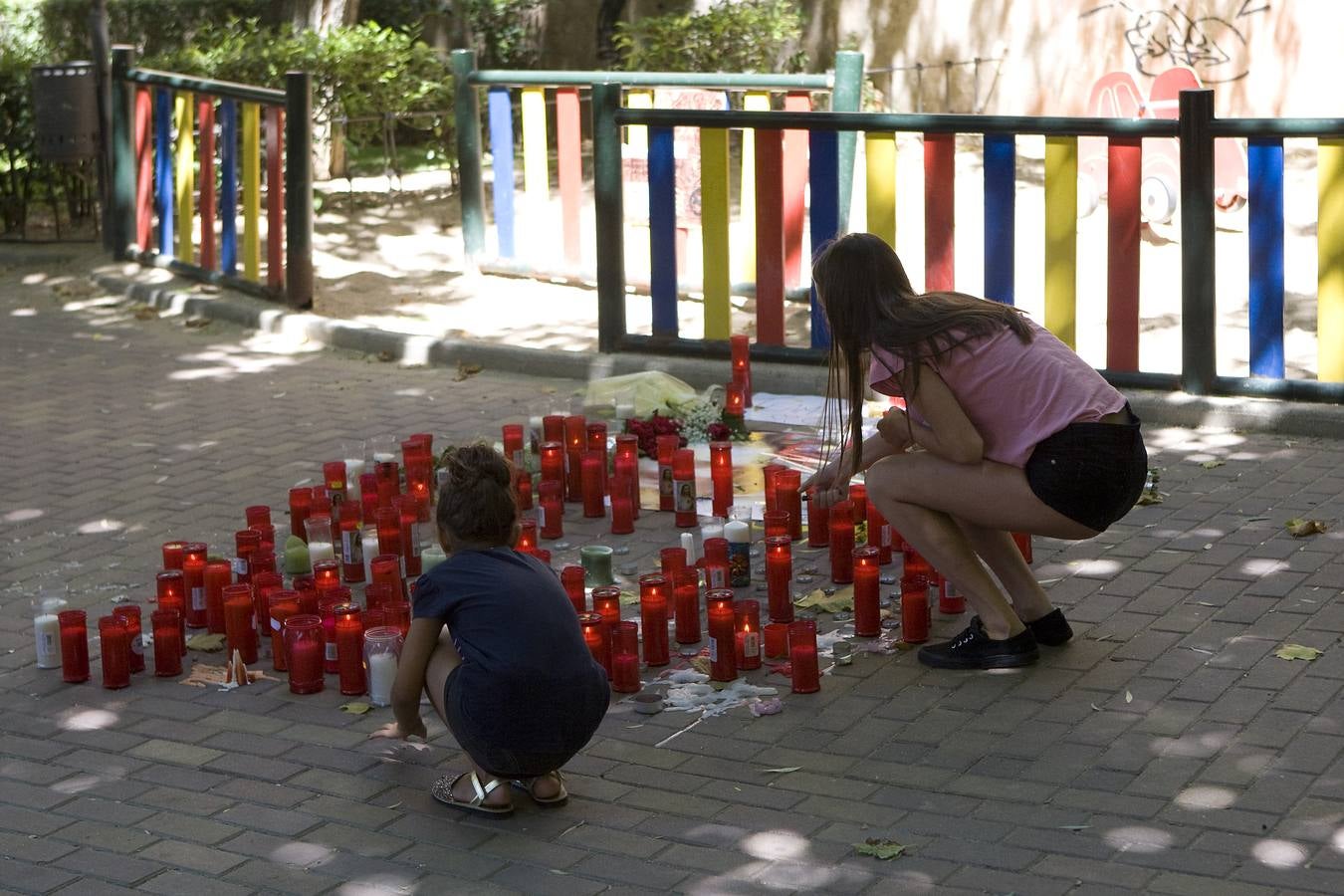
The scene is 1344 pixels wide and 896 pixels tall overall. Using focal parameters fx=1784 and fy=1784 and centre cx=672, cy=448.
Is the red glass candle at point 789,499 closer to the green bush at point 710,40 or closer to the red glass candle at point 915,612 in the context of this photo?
the red glass candle at point 915,612

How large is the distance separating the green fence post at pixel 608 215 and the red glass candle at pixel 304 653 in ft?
14.8

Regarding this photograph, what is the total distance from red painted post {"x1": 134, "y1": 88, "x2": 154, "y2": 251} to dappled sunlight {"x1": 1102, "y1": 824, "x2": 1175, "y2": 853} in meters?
10.2

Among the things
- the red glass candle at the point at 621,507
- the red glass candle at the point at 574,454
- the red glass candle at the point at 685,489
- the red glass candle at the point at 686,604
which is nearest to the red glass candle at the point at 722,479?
the red glass candle at the point at 685,489

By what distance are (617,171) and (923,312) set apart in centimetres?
475

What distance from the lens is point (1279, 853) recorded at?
13.5 ft

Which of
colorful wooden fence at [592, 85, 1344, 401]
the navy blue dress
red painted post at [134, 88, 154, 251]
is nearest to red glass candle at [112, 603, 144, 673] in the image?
the navy blue dress

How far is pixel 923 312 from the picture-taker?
200 inches

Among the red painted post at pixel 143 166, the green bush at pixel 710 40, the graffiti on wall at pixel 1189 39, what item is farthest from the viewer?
the graffiti on wall at pixel 1189 39

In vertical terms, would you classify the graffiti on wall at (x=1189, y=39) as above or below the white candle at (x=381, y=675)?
above

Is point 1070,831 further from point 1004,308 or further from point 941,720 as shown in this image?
point 1004,308

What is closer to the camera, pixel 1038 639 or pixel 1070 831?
pixel 1070 831

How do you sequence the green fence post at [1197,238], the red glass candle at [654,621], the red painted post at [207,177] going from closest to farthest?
the red glass candle at [654,621]
the green fence post at [1197,238]
the red painted post at [207,177]

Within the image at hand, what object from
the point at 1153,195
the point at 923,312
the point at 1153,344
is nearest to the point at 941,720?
the point at 923,312

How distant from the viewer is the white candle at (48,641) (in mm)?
5723
